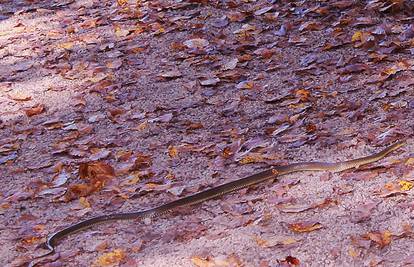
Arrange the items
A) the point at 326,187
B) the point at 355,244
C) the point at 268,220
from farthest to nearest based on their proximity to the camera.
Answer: the point at 326,187
the point at 268,220
the point at 355,244

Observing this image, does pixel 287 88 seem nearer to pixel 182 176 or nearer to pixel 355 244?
pixel 182 176

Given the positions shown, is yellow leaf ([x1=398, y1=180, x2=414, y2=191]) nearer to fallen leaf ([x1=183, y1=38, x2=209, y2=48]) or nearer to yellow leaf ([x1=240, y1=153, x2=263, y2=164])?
yellow leaf ([x1=240, y1=153, x2=263, y2=164])

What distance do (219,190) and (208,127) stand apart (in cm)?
123

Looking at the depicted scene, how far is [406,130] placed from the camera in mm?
5594

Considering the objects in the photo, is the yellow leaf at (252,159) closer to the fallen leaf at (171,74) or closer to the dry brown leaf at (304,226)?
the dry brown leaf at (304,226)

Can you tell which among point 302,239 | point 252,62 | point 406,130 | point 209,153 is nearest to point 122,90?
point 252,62

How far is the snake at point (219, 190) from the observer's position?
15.8 feet

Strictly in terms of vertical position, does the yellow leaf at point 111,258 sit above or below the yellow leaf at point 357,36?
above

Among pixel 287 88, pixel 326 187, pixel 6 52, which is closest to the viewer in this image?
pixel 326 187

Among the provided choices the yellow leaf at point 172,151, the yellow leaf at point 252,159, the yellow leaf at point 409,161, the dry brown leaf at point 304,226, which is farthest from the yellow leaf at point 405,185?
the yellow leaf at point 172,151

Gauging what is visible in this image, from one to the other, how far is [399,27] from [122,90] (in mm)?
2758

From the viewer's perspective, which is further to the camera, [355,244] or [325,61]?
[325,61]

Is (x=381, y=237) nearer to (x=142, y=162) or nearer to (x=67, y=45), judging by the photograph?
(x=142, y=162)

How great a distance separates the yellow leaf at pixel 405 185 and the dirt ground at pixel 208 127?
1.6 inches
